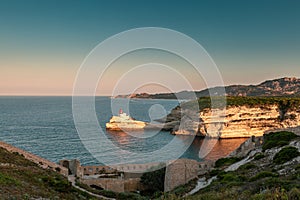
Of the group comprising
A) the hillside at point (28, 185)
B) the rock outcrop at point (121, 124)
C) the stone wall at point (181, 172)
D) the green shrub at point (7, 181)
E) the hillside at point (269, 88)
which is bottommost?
the rock outcrop at point (121, 124)

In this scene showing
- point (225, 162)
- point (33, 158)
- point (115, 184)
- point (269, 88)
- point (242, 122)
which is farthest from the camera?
point (269, 88)

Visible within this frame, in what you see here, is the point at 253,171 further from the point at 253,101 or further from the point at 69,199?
the point at 253,101

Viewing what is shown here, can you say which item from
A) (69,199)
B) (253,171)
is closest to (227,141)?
(253,171)

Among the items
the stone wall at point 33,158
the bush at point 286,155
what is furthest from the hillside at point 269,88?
the bush at point 286,155

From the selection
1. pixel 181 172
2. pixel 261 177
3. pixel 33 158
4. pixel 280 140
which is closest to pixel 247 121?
pixel 280 140

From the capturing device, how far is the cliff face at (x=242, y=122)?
219 feet

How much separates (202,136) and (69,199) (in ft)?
194

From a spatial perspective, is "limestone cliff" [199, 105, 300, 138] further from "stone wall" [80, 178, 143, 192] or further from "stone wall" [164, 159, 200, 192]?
"stone wall" [164, 159, 200, 192]

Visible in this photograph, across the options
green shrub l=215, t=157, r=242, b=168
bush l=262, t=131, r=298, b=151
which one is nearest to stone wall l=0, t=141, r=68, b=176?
green shrub l=215, t=157, r=242, b=168

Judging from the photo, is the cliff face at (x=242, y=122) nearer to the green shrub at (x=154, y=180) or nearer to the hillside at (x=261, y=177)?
the green shrub at (x=154, y=180)

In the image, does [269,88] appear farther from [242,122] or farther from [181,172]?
[181,172]

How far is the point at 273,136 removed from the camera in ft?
70.8

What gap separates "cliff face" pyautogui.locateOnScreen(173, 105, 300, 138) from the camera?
66875mm

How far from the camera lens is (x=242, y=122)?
68500mm
